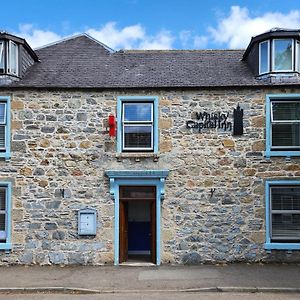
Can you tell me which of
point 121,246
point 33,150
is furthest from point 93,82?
point 121,246

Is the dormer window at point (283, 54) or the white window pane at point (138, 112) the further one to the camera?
the dormer window at point (283, 54)

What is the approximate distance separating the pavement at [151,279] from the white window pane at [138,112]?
4.55m

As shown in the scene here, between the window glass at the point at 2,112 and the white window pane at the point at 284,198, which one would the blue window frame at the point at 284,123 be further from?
the window glass at the point at 2,112

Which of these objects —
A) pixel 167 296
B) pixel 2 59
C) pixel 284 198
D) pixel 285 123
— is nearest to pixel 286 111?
pixel 285 123

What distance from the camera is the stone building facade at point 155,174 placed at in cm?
1520

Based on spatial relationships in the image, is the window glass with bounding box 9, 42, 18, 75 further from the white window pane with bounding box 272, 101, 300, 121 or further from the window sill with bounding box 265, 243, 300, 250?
the window sill with bounding box 265, 243, 300, 250

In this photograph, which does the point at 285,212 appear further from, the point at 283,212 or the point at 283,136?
the point at 283,136

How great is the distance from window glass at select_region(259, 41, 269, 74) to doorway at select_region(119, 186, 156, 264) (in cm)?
518

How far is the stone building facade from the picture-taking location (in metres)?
15.2

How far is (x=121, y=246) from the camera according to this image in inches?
606

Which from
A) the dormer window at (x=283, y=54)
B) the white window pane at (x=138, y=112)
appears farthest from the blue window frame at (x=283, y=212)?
the white window pane at (x=138, y=112)

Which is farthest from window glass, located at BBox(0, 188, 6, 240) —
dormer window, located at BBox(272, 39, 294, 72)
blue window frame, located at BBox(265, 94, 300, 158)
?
dormer window, located at BBox(272, 39, 294, 72)

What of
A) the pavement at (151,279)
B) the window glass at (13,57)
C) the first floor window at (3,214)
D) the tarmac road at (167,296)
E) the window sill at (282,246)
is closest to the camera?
the tarmac road at (167,296)

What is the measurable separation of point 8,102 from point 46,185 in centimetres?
285
